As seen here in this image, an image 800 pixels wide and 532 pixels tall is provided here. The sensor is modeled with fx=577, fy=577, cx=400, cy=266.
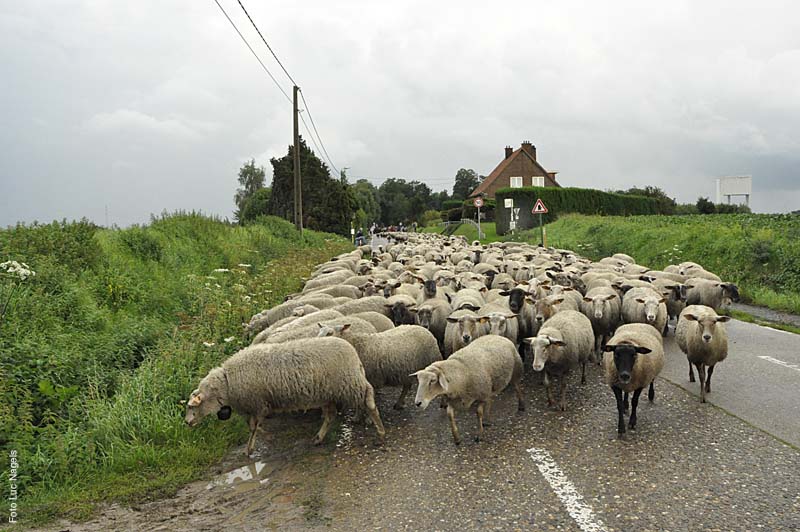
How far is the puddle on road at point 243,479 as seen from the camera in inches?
219

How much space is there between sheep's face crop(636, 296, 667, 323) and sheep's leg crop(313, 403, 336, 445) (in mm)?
5579

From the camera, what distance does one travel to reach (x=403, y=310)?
10094 millimetres

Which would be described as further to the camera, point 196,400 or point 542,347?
point 542,347

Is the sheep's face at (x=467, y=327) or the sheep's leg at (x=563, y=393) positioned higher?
the sheep's face at (x=467, y=327)

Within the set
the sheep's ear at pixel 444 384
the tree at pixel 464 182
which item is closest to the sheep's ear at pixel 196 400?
the sheep's ear at pixel 444 384

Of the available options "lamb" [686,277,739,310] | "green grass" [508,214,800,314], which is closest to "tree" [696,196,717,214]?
"green grass" [508,214,800,314]

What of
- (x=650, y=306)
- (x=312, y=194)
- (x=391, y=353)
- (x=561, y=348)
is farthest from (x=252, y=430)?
(x=312, y=194)

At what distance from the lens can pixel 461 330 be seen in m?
8.49

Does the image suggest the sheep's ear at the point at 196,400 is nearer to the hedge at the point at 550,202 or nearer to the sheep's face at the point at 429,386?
the sheep's face at the point at 429,386

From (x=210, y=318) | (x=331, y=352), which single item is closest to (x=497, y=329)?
(x=331, y=352)

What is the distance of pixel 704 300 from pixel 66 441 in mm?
12226

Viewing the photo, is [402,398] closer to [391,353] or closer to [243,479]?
[391,353]

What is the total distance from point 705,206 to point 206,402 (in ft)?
182

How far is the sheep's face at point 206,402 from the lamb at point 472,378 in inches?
88.7
